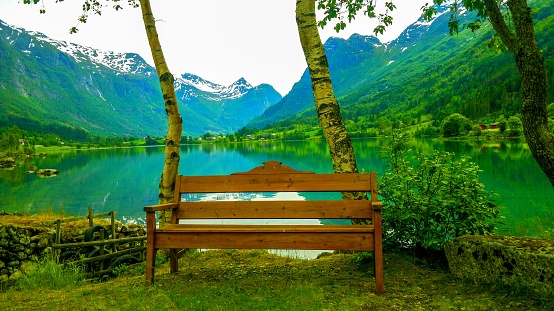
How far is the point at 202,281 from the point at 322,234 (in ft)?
5.97

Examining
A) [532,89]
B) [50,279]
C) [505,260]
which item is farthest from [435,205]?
[50,279]

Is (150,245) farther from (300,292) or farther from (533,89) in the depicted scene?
(533,89)

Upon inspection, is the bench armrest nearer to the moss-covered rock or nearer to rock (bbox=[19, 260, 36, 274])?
the moss-covered rock

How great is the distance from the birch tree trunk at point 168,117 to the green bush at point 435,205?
4212 mm

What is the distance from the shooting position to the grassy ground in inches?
177

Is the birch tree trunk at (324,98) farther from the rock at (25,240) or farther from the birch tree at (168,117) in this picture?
the rock at (25,240)

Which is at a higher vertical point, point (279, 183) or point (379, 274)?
point (279, 183)

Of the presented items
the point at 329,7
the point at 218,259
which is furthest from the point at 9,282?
the point at 329,7

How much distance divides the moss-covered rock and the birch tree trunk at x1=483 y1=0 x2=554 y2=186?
2.78 feet

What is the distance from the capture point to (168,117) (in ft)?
28.5

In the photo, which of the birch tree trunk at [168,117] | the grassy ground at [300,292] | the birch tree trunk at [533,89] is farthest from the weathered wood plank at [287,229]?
the birch tree trunk at [168,117]

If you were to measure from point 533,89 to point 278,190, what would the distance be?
10.9 ft

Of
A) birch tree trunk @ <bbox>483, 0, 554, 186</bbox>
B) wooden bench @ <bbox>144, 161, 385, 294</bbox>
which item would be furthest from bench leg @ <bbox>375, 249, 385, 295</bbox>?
birch tree trunk @ <bbox>483, 0, 554, 186</bbox>

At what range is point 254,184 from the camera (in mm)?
6141
